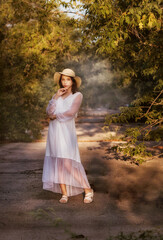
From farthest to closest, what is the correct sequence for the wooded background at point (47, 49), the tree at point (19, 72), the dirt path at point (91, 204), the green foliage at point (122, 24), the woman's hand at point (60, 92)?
the tree at point (19, 72)
the wooded background at point (47, 49)
the green foliage at point (122, 24)
the woman's hand at point (60, 92)
the dirt path at point (91, 204)

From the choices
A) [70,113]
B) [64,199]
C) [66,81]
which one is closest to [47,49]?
[66,81]

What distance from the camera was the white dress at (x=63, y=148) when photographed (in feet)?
16.0

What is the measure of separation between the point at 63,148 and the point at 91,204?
0.96m

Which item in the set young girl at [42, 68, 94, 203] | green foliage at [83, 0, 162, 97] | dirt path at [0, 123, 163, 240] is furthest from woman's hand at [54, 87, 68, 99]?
dirt path at [0, 123, 163, 240]

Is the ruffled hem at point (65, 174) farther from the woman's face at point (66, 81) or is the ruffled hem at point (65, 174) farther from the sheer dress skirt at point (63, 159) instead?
the woman's face at point (66, 81)

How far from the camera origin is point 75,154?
497 centimetres

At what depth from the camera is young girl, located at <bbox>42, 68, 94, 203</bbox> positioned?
4.88m

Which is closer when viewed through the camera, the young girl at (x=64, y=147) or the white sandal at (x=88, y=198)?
the young girl at (x=64, y=147)

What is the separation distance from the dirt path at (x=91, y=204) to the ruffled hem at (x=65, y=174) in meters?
0.26

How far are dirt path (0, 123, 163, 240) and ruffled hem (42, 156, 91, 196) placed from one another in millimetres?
261

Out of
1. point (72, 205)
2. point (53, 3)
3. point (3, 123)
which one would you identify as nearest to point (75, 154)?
point (72, 205)

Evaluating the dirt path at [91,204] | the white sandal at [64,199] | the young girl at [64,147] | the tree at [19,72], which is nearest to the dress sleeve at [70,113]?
the young girl at [64,147]

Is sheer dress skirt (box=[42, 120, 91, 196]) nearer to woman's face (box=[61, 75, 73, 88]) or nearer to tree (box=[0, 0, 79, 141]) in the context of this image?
woman's face (box=[61, 75, 73, 88])

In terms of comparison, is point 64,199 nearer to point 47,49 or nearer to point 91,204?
point 91,204
